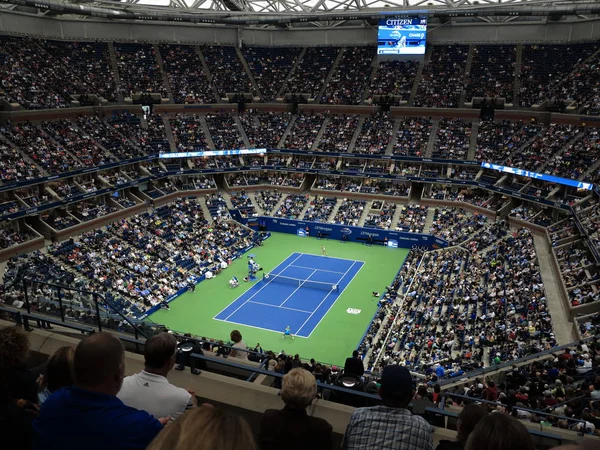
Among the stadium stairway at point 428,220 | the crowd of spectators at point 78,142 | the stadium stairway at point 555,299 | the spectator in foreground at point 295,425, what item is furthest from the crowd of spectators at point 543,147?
the spectator in foreground at point 295,425

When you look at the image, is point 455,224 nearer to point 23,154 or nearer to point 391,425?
point 23,154

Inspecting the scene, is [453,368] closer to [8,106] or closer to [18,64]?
[8,106]

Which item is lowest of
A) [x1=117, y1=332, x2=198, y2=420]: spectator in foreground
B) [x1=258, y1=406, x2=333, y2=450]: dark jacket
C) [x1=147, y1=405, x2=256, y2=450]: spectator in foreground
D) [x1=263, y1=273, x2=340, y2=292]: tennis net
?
[x1=258, y1=406, x2=333, y2=450]: dark jacket

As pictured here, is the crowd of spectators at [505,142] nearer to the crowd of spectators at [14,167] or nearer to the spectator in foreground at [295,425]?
the crowd of spectators at [14,167]

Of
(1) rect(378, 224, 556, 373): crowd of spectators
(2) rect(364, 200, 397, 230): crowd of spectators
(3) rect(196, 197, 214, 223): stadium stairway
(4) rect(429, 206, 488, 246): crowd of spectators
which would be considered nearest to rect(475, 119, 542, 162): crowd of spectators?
(4) rect(429, 206, 488, 246): crowd of spectators

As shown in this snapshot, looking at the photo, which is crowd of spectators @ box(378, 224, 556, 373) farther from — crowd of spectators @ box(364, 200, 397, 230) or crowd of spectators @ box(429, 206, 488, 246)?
crowd of spectators @ box(364, 200, 397, 230)

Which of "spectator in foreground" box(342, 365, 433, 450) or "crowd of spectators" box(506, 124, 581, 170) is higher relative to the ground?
"crowd of spectators" box(506, 124, 581, 170)
